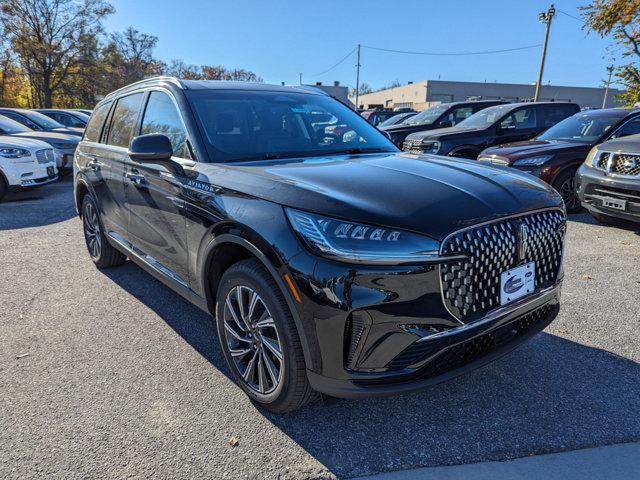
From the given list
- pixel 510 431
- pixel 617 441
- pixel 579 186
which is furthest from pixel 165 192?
pixel 579 186

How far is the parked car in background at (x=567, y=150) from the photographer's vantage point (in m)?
6.96

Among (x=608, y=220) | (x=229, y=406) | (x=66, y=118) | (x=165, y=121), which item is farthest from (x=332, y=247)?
(x=66, y=118)

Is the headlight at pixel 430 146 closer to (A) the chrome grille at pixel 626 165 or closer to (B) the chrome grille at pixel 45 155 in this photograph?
(A) the chrome grille at pixel 626 165

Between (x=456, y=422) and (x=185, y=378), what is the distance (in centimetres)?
165

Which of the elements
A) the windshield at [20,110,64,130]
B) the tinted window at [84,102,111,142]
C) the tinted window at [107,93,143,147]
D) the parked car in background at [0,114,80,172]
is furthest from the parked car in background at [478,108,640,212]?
the windshield at [20,110,64,130]

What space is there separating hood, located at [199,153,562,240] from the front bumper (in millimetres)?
3302

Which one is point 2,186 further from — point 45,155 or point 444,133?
point 444,133

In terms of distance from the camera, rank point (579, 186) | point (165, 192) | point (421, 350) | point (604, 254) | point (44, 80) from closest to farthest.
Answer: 1. point (421, 350)
2. point (165, 192)
3. point (604, 254)
4. point (579, 186)
5. point (44, 80)

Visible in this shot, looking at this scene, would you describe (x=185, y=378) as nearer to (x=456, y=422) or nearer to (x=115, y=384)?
(x=115, y=384)

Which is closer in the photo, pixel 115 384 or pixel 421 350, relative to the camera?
pixel 421 350

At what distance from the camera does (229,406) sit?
8.57 feet

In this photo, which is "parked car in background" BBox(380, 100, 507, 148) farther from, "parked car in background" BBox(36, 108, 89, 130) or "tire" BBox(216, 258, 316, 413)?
"parked car in background" BBox(36, 108, 89, 130)

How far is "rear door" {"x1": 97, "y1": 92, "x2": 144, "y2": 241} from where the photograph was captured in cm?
387

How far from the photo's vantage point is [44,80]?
34406 mm
